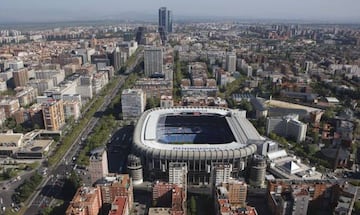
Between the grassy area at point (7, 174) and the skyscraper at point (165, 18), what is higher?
the skyscraper at point (165, 18)

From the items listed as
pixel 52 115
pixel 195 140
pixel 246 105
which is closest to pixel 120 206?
pixel 195 140

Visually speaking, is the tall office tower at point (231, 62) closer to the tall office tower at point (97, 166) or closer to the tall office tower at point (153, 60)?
the tall office tower at point (153, 60)

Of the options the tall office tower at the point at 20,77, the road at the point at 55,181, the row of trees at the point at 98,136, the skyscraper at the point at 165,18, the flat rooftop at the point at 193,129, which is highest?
the skyscraper at the point at 165,18

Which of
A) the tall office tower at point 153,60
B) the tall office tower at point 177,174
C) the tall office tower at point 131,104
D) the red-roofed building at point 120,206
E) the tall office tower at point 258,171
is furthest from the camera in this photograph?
the tall office tower at point 153,60

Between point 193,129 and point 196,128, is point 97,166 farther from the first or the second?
point 196,128

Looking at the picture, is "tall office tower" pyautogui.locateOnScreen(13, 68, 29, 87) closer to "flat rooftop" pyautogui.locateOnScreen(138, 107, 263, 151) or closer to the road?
the road

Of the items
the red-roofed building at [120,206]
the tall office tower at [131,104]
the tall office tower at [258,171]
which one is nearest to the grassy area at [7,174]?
the red-roofed building at [120,206]

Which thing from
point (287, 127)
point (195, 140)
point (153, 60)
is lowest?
point (195, 140)
